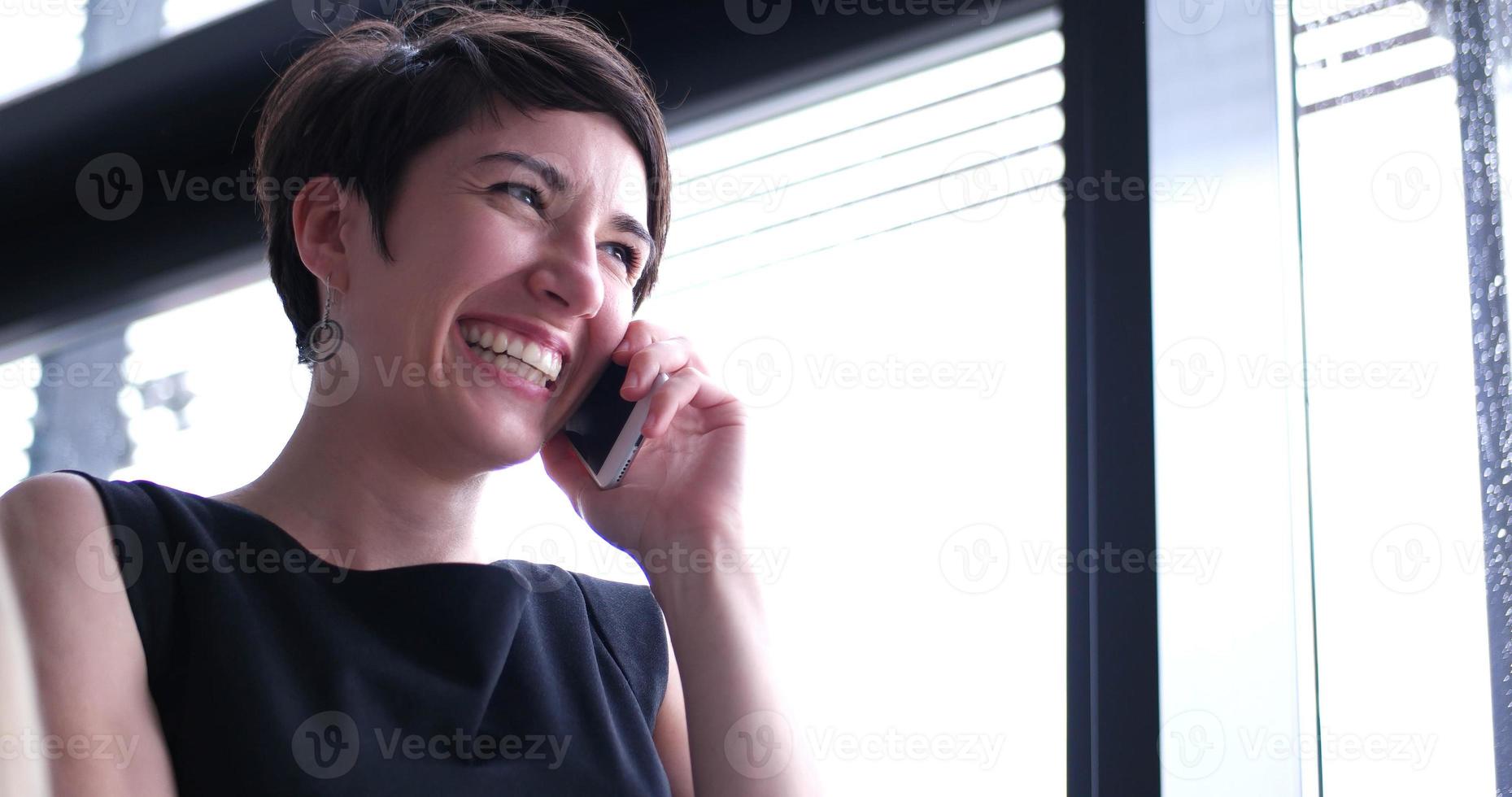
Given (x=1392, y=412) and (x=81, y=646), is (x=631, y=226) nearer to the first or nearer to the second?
(x=81, y=646)

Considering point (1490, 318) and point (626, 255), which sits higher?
point (626, 255)

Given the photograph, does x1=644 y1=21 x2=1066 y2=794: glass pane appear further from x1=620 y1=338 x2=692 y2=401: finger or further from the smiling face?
the smiling face

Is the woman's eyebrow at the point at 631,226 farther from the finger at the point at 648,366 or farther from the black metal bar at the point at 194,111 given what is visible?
the black metal bar at the point at 194,111

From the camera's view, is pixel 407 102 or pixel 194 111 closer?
pixel 407 102

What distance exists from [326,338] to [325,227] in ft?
0.41

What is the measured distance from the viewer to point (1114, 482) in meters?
1.41

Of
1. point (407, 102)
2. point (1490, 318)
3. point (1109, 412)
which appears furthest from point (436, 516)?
point (1490, 318)

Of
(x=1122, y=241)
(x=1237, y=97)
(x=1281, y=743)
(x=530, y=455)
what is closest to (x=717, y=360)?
(x=530, y=455)

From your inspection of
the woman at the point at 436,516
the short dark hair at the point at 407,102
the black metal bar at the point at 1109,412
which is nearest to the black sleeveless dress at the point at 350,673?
the woman at the point at 436,516

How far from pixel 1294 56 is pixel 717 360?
0.82 m

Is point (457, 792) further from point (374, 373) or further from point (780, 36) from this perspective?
point (780, 36)

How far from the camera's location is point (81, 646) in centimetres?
104

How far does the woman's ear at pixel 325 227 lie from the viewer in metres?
1.36

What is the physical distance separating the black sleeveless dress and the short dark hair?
0.36m
